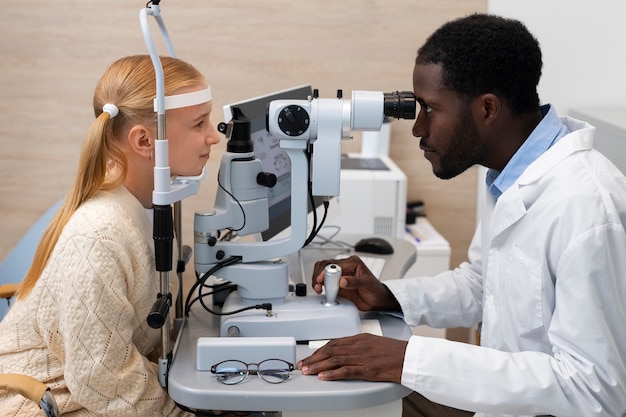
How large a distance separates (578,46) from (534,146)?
5.12 feet

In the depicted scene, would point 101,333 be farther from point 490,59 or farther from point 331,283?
point 490,59

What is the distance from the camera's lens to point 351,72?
287 cm

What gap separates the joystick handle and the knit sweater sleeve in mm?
363

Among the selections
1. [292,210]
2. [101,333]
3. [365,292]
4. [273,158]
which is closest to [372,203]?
[273,158]

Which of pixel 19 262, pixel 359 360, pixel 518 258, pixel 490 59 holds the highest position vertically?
pixel 490 59

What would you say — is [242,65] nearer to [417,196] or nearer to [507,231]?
[417,196]

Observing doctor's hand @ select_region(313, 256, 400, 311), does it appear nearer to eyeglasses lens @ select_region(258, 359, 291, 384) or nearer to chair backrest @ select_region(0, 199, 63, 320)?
eyeglasses lens @ select_region(258, 359, 291, 384)

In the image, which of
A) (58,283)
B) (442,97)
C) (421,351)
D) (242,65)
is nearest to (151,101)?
(58,283)

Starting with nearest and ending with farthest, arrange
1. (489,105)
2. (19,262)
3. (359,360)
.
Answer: (359,360) < (489,105) < (19,262)

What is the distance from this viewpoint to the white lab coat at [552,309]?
1.25 m

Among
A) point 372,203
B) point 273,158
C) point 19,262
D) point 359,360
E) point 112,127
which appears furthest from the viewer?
point 372,203

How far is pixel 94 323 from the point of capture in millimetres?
1327

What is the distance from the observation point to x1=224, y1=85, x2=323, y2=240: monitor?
1.74 m

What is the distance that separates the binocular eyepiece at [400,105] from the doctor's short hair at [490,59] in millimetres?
84
